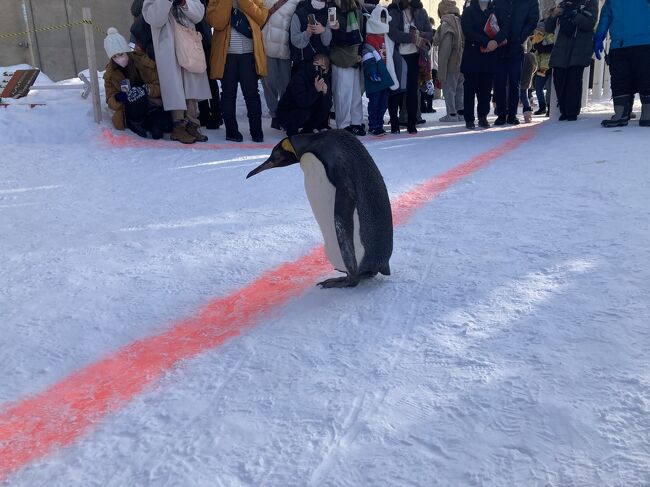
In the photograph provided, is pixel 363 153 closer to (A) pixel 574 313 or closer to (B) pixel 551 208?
(A) pixel 574 313

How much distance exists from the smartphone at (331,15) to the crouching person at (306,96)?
27cm

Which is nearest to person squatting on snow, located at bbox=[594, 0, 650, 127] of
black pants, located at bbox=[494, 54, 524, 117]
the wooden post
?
black pants, located at bbox=[494, 54, 524, 117]

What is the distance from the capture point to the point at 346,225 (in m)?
1.56

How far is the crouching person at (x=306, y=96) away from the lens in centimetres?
476

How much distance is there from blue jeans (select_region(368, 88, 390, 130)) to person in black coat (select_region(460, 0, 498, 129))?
827 millimetres

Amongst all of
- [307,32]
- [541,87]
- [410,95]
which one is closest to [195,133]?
[307,32]

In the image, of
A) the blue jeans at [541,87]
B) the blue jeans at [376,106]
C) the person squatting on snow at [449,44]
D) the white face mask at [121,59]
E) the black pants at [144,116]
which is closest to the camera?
the white face mask at [121,59]

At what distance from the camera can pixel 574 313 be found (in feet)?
4.49

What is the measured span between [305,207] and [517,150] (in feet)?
6.26

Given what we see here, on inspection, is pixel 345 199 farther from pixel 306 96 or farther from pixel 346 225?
pixel 306 96

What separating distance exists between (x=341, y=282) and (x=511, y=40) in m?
4.60

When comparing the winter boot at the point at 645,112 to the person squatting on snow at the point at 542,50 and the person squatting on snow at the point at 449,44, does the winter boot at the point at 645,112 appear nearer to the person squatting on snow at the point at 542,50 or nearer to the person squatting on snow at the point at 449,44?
the person squatting on snow at the point at 449,44

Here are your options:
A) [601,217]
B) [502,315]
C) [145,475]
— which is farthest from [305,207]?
[145,475]

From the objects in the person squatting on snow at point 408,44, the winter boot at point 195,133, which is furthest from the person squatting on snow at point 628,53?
the winter boot at point 195,133
